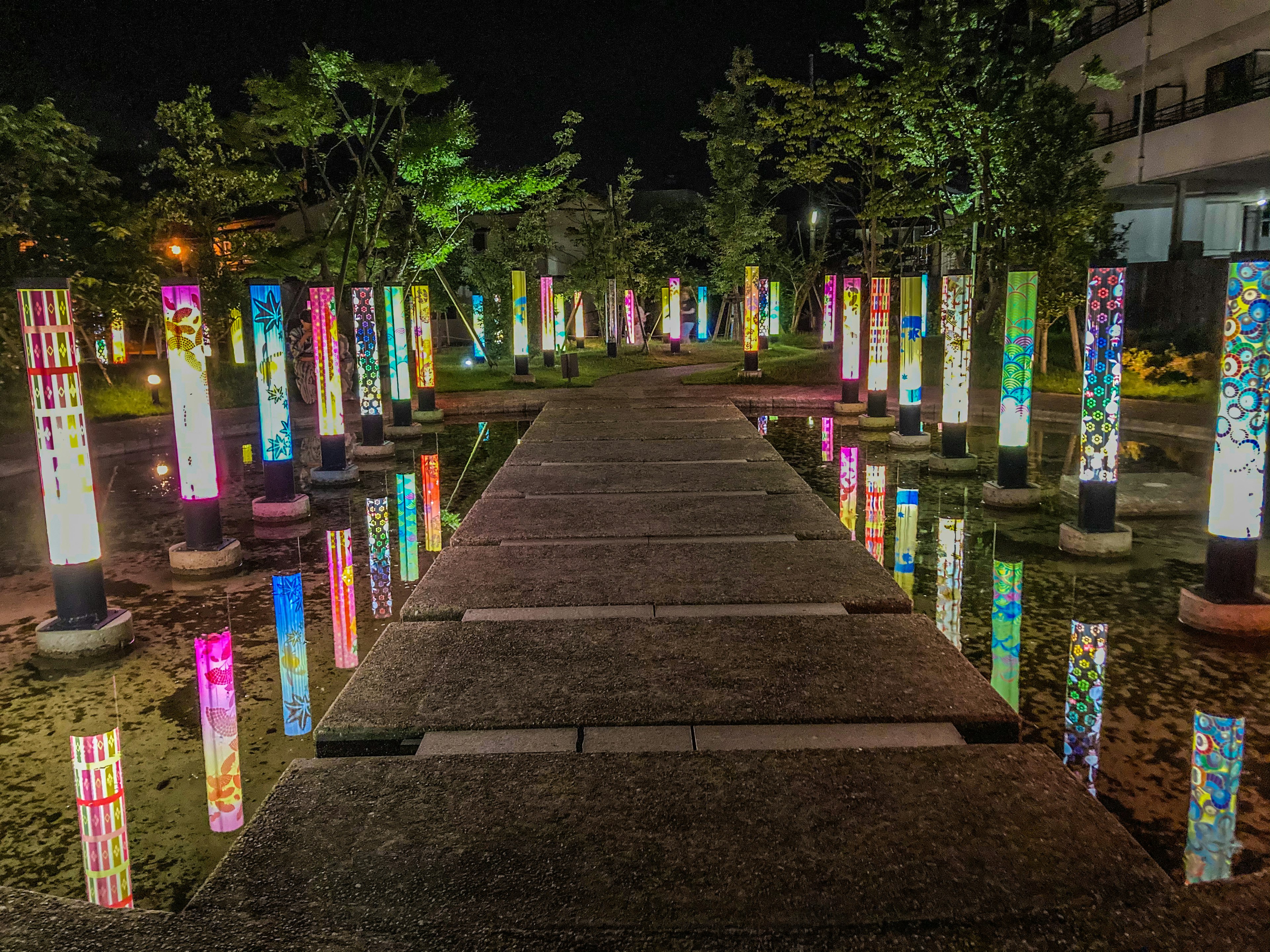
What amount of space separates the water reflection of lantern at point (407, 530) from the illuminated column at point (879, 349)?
22.1 feet

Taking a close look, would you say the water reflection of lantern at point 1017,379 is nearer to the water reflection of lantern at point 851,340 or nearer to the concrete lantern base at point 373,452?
the water reflection of lantern at point 851,340

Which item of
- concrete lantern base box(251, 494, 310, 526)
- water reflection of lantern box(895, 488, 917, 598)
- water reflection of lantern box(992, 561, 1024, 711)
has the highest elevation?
concrete lantern base box(251, 494, 310, 526)

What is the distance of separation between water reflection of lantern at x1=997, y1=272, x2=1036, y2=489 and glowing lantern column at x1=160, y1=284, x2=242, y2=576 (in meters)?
6.54

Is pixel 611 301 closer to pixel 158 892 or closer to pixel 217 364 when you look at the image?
pixel 217 364

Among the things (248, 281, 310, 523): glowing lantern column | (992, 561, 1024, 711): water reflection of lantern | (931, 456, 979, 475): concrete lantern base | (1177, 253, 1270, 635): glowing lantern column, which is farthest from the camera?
(931, 456, 979, 475): concrete lantern base

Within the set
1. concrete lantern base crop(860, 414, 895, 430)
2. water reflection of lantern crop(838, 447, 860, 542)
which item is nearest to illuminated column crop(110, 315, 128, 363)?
concrete lantern base crop(860, 414, 895, 430)

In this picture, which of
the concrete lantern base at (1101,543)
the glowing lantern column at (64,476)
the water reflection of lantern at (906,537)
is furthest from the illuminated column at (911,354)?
the glowing lantern column at (64,476)

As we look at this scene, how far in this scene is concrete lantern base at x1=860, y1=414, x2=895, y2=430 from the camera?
13.5m

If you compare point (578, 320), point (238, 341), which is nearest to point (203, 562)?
point (238, 341)

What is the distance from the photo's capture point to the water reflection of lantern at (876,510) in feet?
23.8

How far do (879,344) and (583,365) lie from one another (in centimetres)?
1468

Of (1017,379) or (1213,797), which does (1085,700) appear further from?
(1017,379)

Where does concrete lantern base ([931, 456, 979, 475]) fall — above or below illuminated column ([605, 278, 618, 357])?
below

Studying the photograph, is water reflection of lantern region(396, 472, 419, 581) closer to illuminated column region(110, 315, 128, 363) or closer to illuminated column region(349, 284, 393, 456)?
illuminated column region(349, 284, 393, 456)
